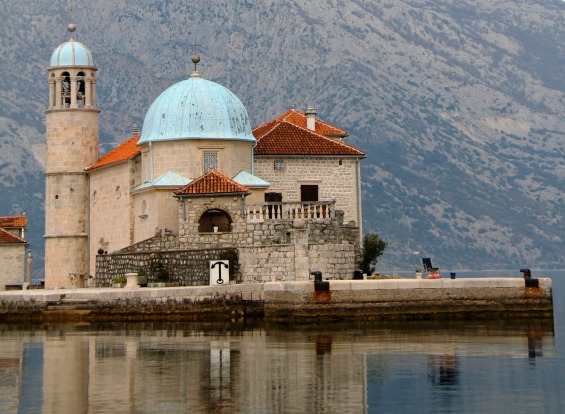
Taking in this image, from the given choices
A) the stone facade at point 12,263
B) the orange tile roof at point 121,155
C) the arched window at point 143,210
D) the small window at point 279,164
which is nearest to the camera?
the arched window at point 143,210

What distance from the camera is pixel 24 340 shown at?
1956 inches

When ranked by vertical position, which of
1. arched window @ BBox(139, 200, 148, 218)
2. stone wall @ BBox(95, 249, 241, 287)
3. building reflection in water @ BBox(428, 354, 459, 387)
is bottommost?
building reflection in water @ BBox(428, 354, 459, 387)

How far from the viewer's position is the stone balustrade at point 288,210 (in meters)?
59.2

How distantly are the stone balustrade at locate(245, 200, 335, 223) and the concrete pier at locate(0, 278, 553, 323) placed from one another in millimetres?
6355

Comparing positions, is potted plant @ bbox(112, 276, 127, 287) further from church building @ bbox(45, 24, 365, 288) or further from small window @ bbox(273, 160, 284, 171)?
small window @ bbox(273, 160, 284, 171)

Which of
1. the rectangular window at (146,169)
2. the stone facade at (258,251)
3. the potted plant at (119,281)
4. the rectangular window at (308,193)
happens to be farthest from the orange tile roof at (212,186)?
the rectangular window at (308,193)

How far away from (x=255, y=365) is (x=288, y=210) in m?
18.9

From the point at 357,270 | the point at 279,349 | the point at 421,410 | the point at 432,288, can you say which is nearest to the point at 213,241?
the point at 357,270

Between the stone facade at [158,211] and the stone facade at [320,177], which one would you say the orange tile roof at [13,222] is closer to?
the stone facade at [158,211]

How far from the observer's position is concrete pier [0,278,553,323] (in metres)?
51.8

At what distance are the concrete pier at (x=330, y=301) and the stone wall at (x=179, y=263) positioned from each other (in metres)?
3.07

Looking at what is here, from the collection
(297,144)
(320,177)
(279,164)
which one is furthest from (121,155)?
(320,177)

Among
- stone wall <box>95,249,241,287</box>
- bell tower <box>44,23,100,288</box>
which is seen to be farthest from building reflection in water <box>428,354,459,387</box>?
bell tower <box>44,23,100,288</box>

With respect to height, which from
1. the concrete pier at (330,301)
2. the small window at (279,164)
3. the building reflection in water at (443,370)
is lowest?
the building reflection in water at (443,370)
